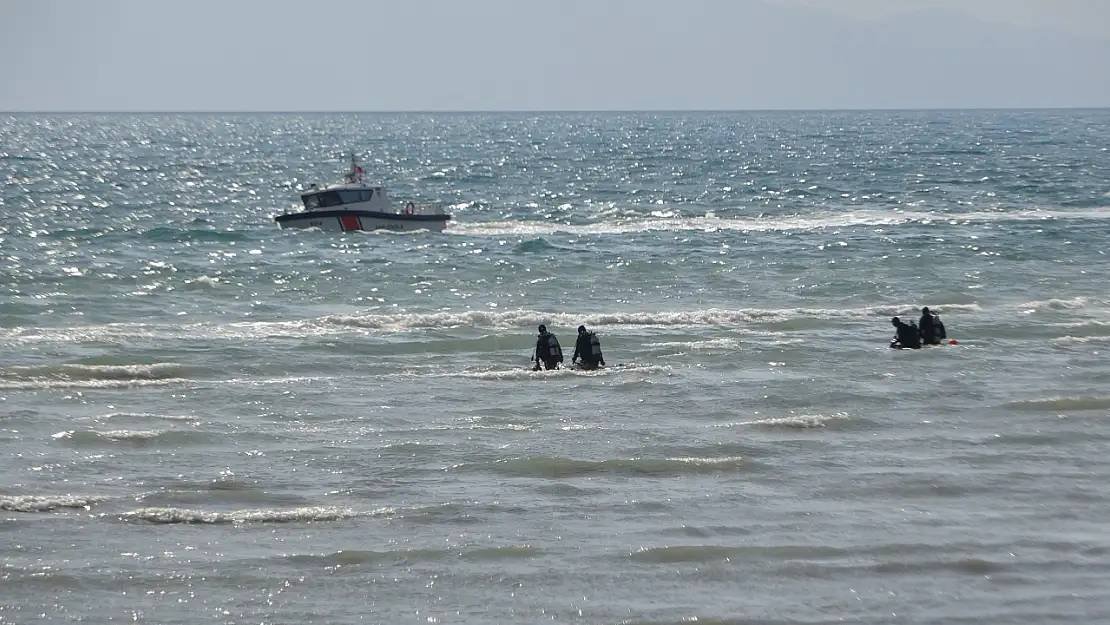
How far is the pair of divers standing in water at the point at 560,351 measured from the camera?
23.5 meters

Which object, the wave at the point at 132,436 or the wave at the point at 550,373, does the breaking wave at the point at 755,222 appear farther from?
the wave at the point at 132,436

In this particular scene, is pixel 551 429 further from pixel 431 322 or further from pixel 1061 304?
pixel 1061 304

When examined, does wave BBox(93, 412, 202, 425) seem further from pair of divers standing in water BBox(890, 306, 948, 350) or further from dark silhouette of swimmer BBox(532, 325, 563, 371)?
→ pair of divers standing in water BBox(890, 306, 948, 350)

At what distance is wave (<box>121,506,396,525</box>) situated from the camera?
48.3 ft

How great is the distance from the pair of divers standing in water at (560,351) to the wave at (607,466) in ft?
20.2

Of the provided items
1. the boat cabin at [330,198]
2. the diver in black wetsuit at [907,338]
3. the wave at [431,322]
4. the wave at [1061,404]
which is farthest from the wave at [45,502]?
the boat cabin at [330,198]

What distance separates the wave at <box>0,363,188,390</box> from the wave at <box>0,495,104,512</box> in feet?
22.5

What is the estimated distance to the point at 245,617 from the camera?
12.1 m

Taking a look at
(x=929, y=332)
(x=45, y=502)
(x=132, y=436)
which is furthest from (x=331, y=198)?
(x=45, y=502)

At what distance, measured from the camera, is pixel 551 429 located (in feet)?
62.8

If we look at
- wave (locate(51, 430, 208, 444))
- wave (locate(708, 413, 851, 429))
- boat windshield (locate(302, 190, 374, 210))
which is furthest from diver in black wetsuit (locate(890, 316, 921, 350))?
boat windshield (locate(302, 190, 374, 210))

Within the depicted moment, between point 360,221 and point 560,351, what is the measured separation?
2515 centimetres

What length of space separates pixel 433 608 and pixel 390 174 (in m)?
76.9

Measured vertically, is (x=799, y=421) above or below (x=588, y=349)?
below
